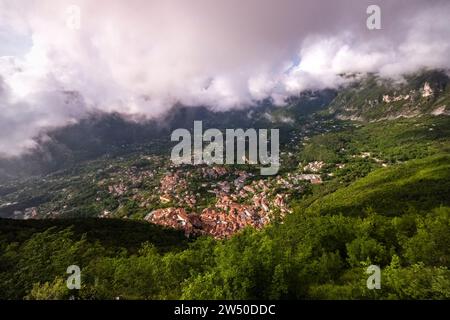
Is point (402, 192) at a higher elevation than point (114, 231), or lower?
higher

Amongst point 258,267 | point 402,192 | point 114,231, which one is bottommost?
point 114,231

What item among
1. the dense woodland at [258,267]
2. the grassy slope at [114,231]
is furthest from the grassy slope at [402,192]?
the grassy slope at [114,231]

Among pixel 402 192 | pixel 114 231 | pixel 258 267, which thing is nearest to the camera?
pixel 258 267

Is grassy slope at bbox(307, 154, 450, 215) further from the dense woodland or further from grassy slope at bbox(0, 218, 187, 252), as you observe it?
grassy slope at bbox(0, 218, 187, 252)

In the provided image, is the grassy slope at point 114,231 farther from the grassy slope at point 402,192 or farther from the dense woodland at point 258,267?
the grassy slope at point 402,192

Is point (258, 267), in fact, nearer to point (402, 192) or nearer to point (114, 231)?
point (114, 231)

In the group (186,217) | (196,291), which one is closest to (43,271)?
(196,291)

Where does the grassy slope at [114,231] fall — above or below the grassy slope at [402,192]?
below

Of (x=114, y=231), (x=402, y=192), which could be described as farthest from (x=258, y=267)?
(x=402, y=192)

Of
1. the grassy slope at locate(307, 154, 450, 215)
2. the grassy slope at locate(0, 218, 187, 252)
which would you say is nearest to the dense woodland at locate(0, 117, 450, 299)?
the grassy slope at locate(0, 218, 187, 252)
